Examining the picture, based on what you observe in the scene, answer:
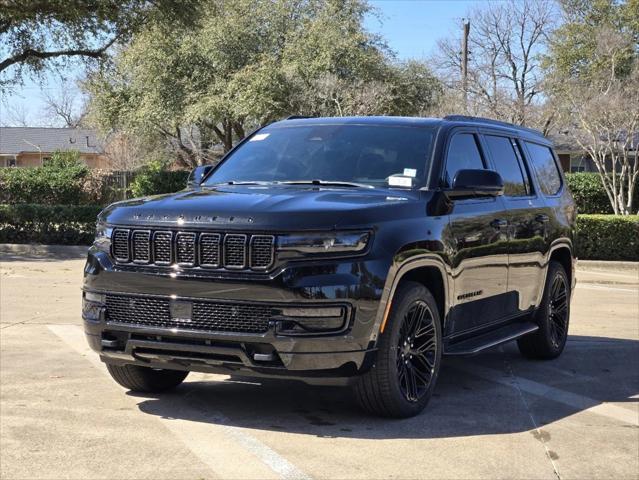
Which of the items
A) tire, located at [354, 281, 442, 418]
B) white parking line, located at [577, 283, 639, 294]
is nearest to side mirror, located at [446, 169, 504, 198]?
tire, located at [354, 281, 442, 418]

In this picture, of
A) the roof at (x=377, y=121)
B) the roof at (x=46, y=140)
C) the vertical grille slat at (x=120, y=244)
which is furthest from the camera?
the roof at (x=46, y=140)

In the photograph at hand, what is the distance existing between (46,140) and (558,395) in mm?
62643

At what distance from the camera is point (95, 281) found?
5.44 meters

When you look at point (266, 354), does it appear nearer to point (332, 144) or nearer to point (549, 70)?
point (332, 144)

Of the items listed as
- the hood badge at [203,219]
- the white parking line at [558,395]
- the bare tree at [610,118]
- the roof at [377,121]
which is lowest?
the white parking line at [558,395]

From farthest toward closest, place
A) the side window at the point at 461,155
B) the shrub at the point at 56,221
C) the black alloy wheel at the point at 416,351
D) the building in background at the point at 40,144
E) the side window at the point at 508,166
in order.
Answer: the building in background at the point at 40,144
the shrub at the point at 56,221
the side window at the point at 508,166
the side window at the point at 461,155
the black alloy wheel at the point at 416,351

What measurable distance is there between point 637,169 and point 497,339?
25508 millimetres

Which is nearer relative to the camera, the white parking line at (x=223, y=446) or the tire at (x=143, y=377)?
the white parking line at (x=223, y=446)

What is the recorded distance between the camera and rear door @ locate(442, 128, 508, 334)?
19.9ft

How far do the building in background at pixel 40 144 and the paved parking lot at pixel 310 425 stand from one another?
57.1 m

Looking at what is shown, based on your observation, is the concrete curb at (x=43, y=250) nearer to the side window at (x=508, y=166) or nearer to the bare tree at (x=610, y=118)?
the side window at (x=508, y=166)

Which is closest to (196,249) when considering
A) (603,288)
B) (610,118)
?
(603,288)

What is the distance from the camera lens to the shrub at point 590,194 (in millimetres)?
30938

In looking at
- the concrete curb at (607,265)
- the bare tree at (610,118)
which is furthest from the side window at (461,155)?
the bare tree at (610,118)
